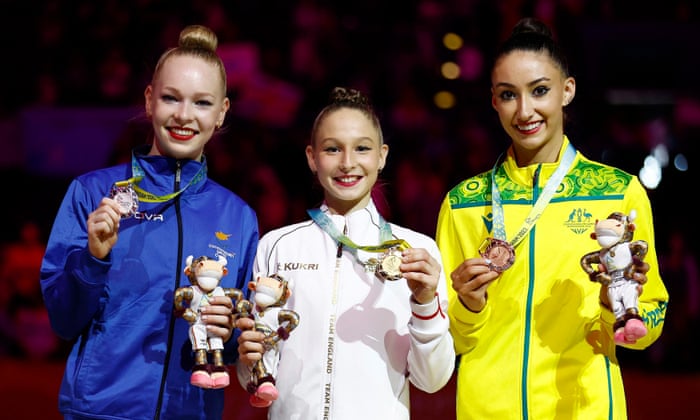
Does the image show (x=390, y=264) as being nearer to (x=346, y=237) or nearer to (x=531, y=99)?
→ (x=346, y=237)

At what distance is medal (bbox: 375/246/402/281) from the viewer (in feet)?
8.07

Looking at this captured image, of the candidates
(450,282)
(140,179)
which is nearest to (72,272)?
(140,179)

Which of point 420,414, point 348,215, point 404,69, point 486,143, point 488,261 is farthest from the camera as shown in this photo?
point 404,69

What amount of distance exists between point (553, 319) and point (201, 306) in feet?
3.37

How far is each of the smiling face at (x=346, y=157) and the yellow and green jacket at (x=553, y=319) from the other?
0.40 metres

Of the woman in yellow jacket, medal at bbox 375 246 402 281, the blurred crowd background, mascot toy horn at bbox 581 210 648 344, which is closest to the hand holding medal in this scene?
medal at bbox 375 246 402 281

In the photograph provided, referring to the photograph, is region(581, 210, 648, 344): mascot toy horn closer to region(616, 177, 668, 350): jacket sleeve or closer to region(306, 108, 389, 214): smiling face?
region(616, 177, 668, 350): jacket sleeve

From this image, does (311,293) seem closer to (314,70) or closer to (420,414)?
Answer: (420,414)

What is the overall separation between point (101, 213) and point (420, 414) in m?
2.85

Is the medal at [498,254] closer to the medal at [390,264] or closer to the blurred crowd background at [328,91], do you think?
the medal at [390,264]

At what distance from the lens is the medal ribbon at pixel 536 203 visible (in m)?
2.70

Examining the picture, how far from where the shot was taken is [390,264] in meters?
2.48

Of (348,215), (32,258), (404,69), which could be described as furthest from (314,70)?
(348,215)

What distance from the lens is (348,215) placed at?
2.76 meters
